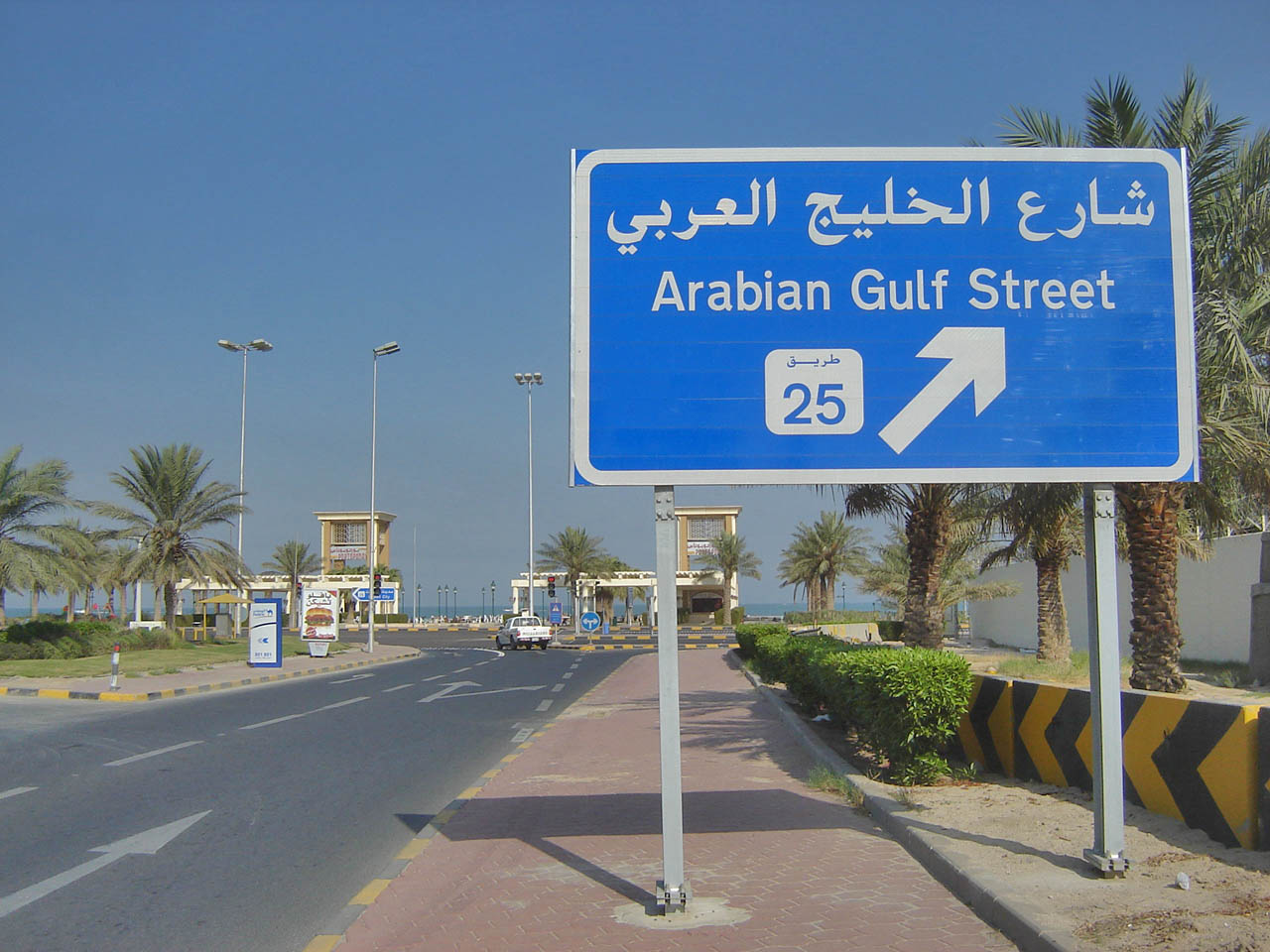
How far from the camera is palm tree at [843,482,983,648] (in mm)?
20531

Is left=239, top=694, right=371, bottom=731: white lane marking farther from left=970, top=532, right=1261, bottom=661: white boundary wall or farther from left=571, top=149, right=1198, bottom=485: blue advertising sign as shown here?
left=970, top=532, right=1261, bottom=661: white boundary wall

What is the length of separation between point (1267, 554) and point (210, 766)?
57.8 ft

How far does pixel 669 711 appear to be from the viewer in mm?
6453

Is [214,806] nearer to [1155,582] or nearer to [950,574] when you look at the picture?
[1155,582]

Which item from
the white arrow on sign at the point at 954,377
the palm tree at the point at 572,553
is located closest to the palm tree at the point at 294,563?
the palm tree at the point at 572,553

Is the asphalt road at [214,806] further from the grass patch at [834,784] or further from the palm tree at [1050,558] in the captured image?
the palm tree at [1050,558]

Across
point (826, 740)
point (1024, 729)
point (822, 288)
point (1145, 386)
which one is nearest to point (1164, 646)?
point (826, 740)

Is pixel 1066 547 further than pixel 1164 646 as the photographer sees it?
Yes

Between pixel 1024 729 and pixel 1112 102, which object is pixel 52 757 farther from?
pixel 1112 102

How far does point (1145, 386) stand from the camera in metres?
7.03

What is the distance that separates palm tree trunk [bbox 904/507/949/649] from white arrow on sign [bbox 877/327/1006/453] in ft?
45.7

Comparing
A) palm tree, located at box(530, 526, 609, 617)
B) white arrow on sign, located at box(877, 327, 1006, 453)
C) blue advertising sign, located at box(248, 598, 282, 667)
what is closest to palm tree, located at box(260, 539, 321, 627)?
palm tree, located at box(530, 526, 609, 617)

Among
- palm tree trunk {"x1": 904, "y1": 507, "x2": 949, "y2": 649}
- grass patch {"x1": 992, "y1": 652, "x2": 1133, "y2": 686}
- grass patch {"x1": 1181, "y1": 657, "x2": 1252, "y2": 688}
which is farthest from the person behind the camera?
palm tree trunk {"x1": 904, "y1": 507, "x2": 949, "y2": 649}

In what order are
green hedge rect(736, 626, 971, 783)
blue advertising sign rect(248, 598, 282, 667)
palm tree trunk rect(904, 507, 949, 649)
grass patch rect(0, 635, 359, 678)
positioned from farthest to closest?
blue advertising sign rect(248, 598, 282, 667), grass patch rect(0, 635, 359, 678), palm tree trunk rect(904, 507, 949, 649), green hedge rect(736, 626, 971, 783)
